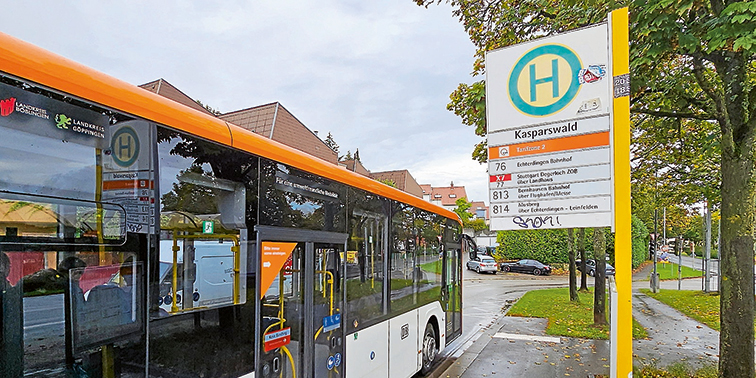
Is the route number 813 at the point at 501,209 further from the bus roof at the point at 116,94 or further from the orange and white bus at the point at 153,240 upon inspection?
the bus roof at the point at 116,94

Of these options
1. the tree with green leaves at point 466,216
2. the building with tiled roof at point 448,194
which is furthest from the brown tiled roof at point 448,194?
the tree with green leaves at point 466,216

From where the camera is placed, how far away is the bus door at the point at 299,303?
3672mm

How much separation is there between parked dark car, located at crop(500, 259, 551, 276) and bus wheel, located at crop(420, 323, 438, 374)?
98.2 ft

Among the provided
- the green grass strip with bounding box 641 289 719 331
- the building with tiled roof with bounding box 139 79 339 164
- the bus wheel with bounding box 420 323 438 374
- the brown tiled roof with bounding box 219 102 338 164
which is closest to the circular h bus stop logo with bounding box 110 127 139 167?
the bus wheel with bounding box 420 323 438 374

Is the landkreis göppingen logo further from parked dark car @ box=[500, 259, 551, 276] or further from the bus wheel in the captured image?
parked dark car @ box=[500, 259, 551, 276]

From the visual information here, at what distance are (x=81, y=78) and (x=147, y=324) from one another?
1.41 metres

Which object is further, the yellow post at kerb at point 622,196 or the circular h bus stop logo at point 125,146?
the yellow post at kerb at point 622,196

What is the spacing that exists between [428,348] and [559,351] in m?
3.34

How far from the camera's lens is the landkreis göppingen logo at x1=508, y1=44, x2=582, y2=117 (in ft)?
12.2

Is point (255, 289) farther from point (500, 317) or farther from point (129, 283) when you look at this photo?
point (500, 317)

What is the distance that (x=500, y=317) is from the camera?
14695 mm

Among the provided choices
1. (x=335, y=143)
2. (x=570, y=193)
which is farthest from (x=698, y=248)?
(x=570, y=193)

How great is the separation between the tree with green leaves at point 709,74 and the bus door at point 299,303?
12.7ft

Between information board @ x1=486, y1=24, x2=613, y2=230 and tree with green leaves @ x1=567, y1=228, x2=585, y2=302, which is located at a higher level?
information board @ x1=486, y1=24, x2=613, y2=230
